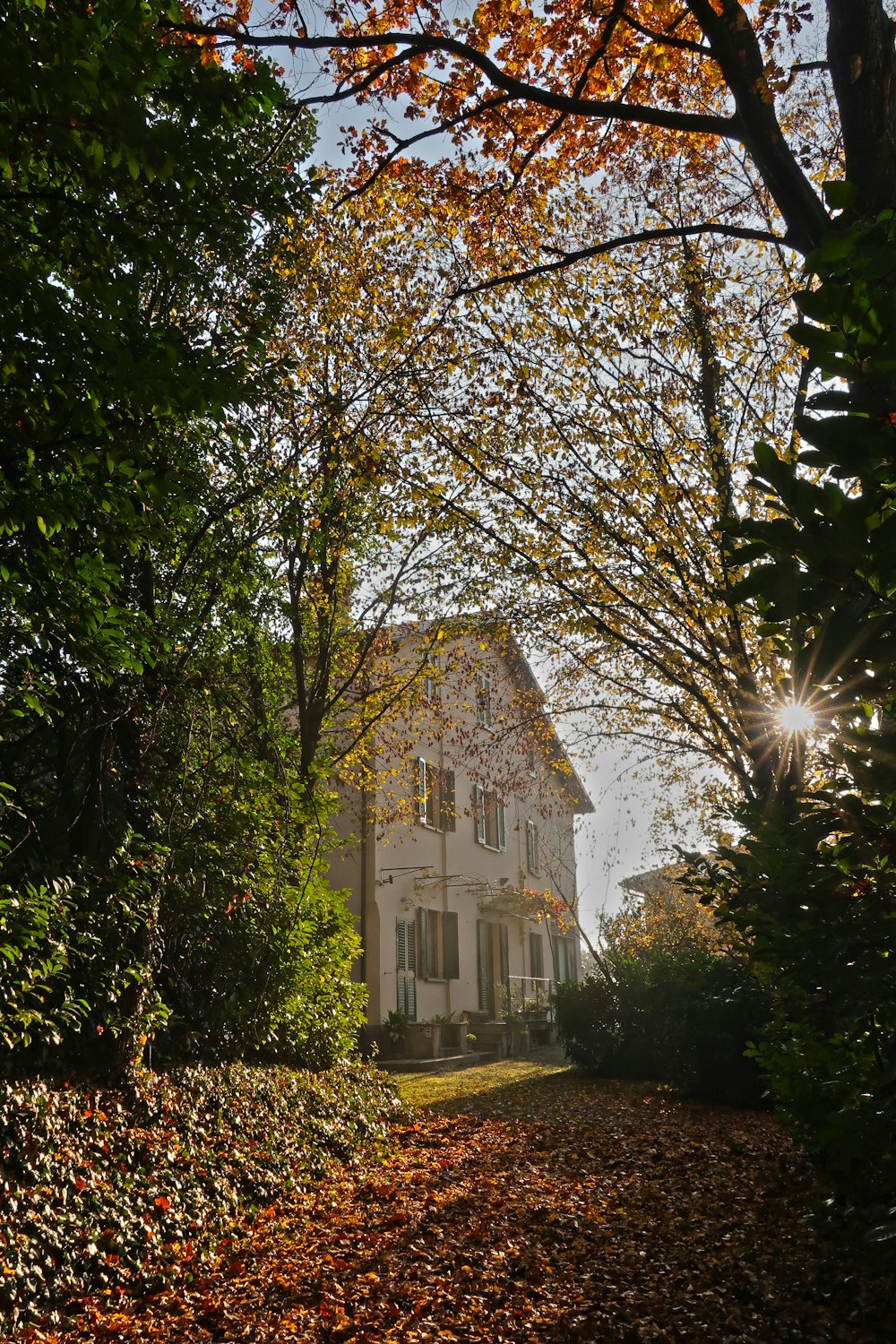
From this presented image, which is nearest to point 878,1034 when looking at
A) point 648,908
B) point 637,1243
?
point 637,1243

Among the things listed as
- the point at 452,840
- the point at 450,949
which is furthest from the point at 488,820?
the point at 450,949

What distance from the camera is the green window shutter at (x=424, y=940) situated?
19672mm

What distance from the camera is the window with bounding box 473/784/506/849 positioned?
23.1 metres

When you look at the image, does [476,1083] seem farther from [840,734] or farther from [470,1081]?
[840,734]

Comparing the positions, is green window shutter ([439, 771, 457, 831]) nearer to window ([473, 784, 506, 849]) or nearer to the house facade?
the house facade

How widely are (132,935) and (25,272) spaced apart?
15.9ft

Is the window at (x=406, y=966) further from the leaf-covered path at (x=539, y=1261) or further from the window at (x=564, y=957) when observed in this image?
the window at (x=564, y=957)

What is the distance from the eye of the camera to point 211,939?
8617 mm

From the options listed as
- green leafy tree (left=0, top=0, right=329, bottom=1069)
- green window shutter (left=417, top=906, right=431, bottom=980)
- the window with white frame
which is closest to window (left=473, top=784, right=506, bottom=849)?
green window shutter (left=417, top=906, right=431, bottom=980)

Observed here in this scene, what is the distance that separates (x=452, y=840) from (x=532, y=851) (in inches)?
275

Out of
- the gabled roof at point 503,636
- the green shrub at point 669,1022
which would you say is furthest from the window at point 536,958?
the gabled roof at point 503,636

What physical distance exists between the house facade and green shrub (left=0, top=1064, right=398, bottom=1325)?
21.2 ft

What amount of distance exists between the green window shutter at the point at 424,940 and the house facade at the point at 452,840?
1.8 inches

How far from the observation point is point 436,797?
20234mm
